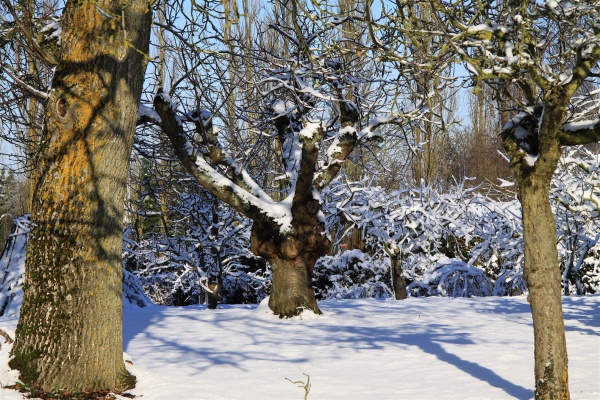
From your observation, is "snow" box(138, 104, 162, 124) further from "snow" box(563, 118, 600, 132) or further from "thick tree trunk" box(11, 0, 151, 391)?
"snow" box(563, 118, 600, 132)

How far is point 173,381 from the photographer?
4742mm

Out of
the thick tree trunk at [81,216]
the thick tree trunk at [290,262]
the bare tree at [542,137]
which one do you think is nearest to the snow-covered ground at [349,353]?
the thick tree trunk at [290,262]

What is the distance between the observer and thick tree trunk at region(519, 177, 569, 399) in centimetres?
393

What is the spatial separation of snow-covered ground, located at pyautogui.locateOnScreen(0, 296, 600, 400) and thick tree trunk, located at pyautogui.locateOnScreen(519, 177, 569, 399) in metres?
0.43

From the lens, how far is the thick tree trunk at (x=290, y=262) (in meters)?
8.09

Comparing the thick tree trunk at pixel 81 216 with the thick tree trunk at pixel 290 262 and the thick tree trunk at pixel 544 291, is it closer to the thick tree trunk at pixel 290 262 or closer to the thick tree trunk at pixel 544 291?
the thick tree trunk at pixel 544 291

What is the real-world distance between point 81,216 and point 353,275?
9754 mm

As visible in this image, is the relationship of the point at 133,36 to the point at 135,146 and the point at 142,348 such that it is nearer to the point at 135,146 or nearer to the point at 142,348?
the point at 142,348

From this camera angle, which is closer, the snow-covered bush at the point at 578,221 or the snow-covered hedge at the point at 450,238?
the snow-covered bush at the point at 578,221

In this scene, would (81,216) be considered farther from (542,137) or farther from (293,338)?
(542,137)

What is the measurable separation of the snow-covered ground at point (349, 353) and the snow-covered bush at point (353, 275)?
4.25 m

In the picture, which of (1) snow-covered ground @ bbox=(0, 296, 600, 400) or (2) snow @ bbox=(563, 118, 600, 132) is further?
(1) snow-covered ground @ bbox=(0, 296, 600, 400)

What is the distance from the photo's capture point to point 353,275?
13.7 m

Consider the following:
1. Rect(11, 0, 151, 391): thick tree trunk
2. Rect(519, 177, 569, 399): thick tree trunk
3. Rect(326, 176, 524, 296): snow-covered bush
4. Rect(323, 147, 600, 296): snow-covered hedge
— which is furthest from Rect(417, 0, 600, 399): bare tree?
Rect(326, 176, 524, 296): snow-covered bush
